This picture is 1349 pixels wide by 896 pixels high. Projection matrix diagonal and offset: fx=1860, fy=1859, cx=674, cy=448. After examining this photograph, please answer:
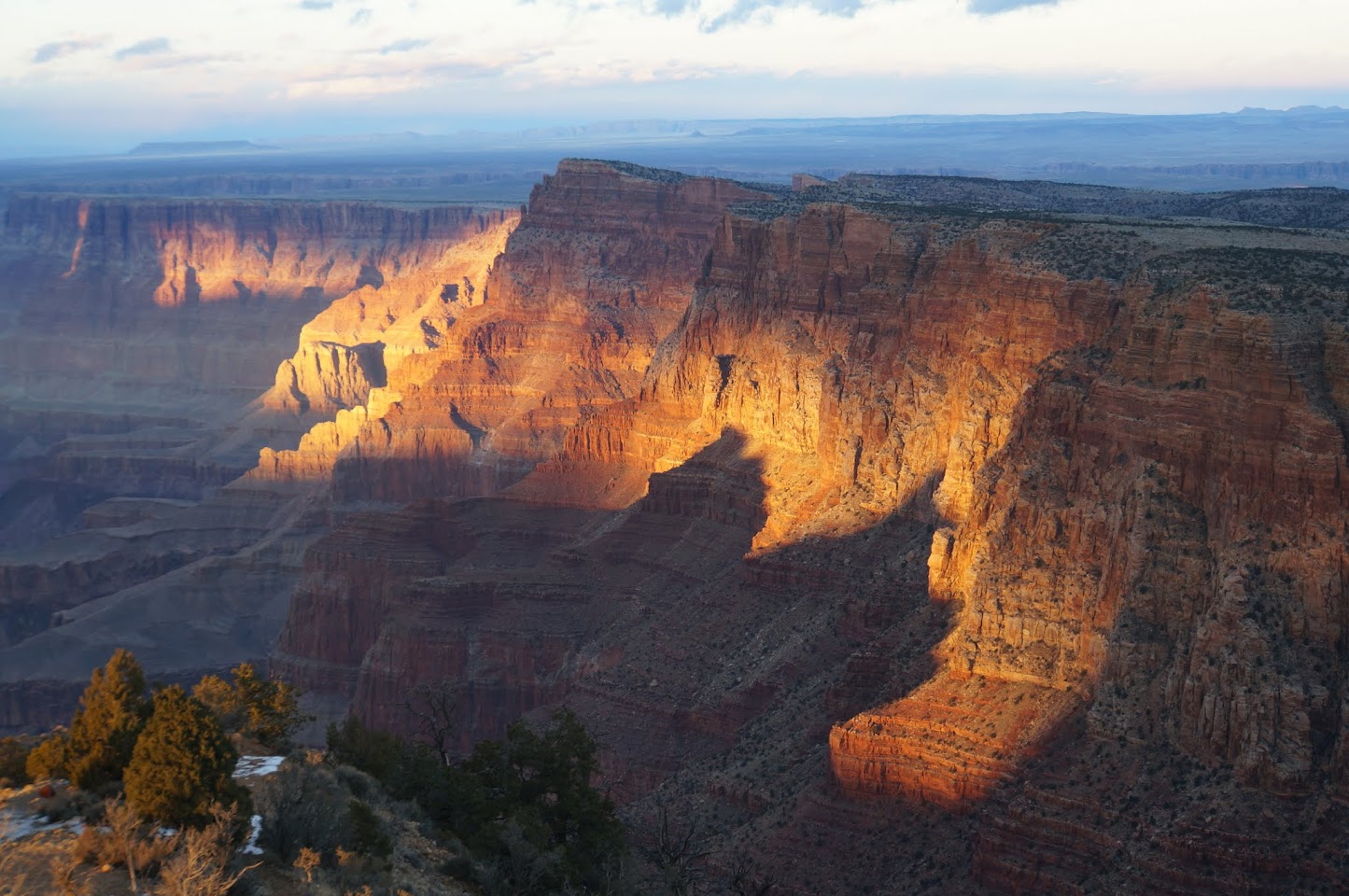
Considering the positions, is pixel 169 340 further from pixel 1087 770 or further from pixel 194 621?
pixel 1087 770

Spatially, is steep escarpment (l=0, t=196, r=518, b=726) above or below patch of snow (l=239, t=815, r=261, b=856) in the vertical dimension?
below

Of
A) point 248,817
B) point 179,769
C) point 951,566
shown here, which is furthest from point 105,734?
point 951,566

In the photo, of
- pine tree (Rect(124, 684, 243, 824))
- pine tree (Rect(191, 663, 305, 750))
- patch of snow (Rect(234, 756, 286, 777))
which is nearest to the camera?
pine tree (Rect(124, 684, 243, 824))

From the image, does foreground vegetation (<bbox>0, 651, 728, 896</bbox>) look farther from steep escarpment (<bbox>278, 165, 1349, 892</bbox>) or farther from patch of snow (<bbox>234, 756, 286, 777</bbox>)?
steep escarpment (<bbox>278, 165, 1349, 892</bbox>)

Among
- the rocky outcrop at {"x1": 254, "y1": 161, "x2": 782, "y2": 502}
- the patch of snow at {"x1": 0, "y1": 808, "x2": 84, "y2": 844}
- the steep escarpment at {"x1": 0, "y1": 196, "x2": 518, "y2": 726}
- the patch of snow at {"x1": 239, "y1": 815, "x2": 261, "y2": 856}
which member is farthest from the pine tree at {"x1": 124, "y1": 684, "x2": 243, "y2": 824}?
the rocky outcrop at {"x1": 254, "y1": 161, "x2": 782, "y2": 502}

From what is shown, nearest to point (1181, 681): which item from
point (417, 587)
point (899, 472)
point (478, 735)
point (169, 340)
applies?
point (899, 472)

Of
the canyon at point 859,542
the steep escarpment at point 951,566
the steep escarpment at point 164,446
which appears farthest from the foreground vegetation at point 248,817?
the steep escarpment at point 164,446

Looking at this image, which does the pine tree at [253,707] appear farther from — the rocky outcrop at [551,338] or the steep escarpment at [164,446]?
the rocky outcrop at [551,338]
